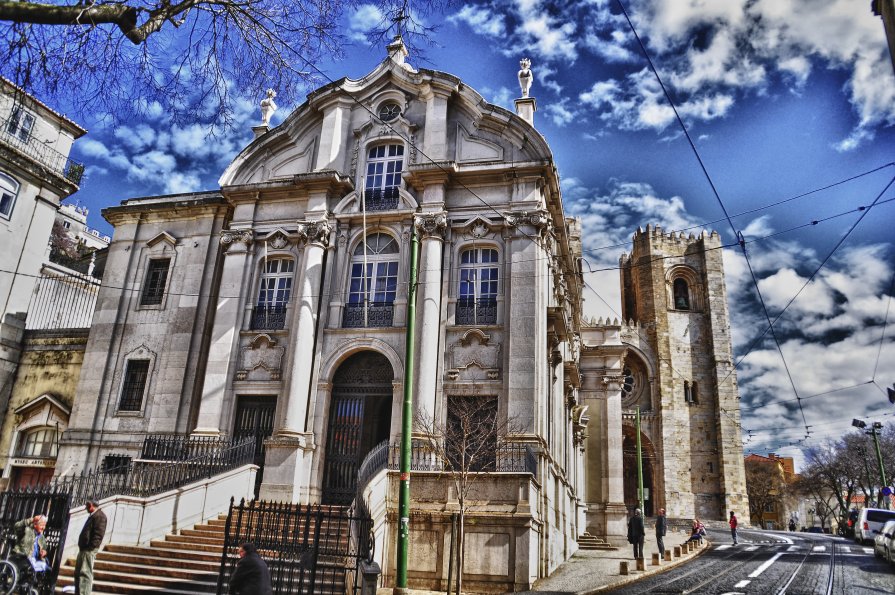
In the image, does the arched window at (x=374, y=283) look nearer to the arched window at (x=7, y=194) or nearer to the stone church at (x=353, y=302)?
the stone church at (x=353, y=302)

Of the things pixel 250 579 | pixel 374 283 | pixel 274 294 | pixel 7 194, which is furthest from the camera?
pixel 7 194

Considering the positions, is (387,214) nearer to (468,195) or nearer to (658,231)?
(468,195)

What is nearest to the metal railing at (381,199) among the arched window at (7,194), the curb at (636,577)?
the curb at (636,577)

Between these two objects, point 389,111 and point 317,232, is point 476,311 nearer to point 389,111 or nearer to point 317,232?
point 317,232

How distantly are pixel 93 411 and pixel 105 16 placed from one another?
63.2 feet

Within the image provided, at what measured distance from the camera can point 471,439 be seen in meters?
18.6

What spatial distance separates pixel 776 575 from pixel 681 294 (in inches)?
2209

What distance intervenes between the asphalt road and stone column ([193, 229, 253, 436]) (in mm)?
13246

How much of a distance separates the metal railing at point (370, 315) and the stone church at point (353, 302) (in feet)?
0.19

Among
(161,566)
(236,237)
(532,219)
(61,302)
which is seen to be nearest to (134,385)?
(236,237)

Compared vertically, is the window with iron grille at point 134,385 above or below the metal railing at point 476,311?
below

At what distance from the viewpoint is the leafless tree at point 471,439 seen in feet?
55.1

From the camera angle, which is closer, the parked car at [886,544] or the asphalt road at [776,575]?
the asphalt road at [776,575]

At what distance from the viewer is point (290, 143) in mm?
24438
